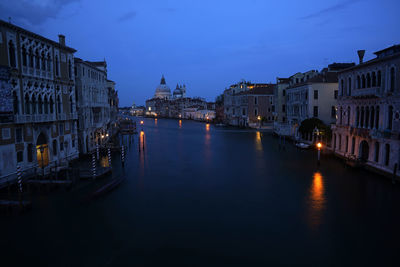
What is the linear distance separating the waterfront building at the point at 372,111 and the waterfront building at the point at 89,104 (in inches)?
977

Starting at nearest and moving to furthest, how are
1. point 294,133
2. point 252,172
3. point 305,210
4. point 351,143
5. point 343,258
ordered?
point 343,258 → point 305,210 → point 252,172 → point 351,143 → point 294,133

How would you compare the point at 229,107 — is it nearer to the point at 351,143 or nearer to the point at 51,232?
the point at 351,143

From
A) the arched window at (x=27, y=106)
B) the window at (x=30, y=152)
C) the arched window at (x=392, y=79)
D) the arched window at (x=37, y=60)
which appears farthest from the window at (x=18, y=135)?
the arched window at (x=392, y=79)

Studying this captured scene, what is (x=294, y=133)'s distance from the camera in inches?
1732

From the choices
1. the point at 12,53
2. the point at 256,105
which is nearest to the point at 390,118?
the point at 12,53

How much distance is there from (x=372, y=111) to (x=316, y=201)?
35.3ft

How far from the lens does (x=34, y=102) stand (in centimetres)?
2019

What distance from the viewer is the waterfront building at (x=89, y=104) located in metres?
29.1

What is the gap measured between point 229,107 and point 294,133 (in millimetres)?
43678

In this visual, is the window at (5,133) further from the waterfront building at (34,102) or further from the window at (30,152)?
the window at (30,152)

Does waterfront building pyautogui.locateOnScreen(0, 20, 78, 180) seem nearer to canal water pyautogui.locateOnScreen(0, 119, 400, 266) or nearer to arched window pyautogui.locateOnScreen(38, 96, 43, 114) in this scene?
arched window pyautogui.locateOnScreen(38, 96, 43, 114)

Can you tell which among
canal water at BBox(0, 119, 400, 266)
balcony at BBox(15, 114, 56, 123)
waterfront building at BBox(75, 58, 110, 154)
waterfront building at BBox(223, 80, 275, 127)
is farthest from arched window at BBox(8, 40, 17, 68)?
waterfront building at BBox(223, 80, 275, 127)

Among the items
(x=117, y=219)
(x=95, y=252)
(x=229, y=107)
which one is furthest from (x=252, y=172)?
(x=229, y=107)

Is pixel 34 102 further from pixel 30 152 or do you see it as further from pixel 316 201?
pixel 316 201
